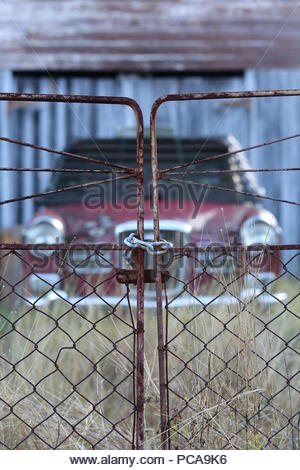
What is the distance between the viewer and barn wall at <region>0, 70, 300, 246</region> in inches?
300

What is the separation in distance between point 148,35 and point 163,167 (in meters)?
3.17

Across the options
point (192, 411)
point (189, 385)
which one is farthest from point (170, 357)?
point (192, 411)

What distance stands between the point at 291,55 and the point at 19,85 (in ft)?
10.6

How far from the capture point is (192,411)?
2.21 m

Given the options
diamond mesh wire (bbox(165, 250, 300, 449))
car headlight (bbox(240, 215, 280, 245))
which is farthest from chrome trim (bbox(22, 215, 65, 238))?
diamond mesh wire (bbox(165, 250, 300, 449))

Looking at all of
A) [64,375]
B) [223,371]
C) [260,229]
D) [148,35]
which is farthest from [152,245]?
[148,35]

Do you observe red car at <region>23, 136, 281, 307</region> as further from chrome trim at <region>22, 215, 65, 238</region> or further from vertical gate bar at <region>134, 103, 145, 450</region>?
vertical gate bar at <region>134, 103, 145, 450</region>

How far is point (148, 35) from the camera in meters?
7.93

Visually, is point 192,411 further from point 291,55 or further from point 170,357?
point 291,55

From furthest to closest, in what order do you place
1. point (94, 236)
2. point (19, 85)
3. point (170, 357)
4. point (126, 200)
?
point (19, 85)
point (126, 200)
point (94, 236)
point (170, 357)

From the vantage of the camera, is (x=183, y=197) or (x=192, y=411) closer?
(x=192, y=411)

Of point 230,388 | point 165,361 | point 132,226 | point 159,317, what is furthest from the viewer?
point 132,226

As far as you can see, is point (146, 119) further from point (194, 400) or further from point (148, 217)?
point (194, 400)

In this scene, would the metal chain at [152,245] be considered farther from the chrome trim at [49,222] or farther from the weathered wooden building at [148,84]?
the weathered wooden building at [148,84]
